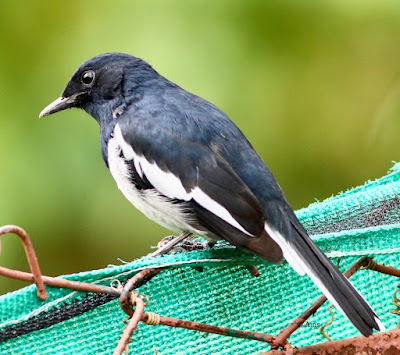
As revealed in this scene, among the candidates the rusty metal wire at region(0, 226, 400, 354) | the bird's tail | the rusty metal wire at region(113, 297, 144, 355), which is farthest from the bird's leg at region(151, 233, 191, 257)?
the rusty metal wire at region(113, 297, 144, 355)

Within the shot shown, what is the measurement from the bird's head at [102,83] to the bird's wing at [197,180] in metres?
0.51

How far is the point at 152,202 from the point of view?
3.25 metres

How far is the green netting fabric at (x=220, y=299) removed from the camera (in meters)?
2.38

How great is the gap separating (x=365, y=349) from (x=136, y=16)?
238 centimetres

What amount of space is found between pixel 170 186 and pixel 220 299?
20.1 inches

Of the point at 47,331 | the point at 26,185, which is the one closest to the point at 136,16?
the point at 26,185

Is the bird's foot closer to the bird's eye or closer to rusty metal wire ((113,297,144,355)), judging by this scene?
the bird's eye

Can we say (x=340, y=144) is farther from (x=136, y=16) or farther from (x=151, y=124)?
(x=151, y=124)

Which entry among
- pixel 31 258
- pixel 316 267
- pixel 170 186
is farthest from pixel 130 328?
pixel 170 186

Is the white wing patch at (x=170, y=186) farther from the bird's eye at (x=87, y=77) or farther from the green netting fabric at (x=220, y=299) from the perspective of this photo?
the bird's eye at (x=87, y=77)

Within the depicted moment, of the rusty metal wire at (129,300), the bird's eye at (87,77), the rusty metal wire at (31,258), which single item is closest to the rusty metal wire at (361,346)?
the rusty metal wire at (129,300)

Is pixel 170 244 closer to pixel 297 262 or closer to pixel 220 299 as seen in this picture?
pixel 220 299

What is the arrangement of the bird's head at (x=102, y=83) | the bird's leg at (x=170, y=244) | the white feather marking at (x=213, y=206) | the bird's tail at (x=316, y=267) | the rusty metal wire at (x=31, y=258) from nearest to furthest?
the rusty metal wire at (x=31, y=258)
the bird's tail at (x=316, y=267)
the white feather marking at (x=213, y=206)
the bird's leg at (x=170, y=244)
the bird's head at (x=102, y=83)

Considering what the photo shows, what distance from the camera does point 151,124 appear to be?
10.4 ft
